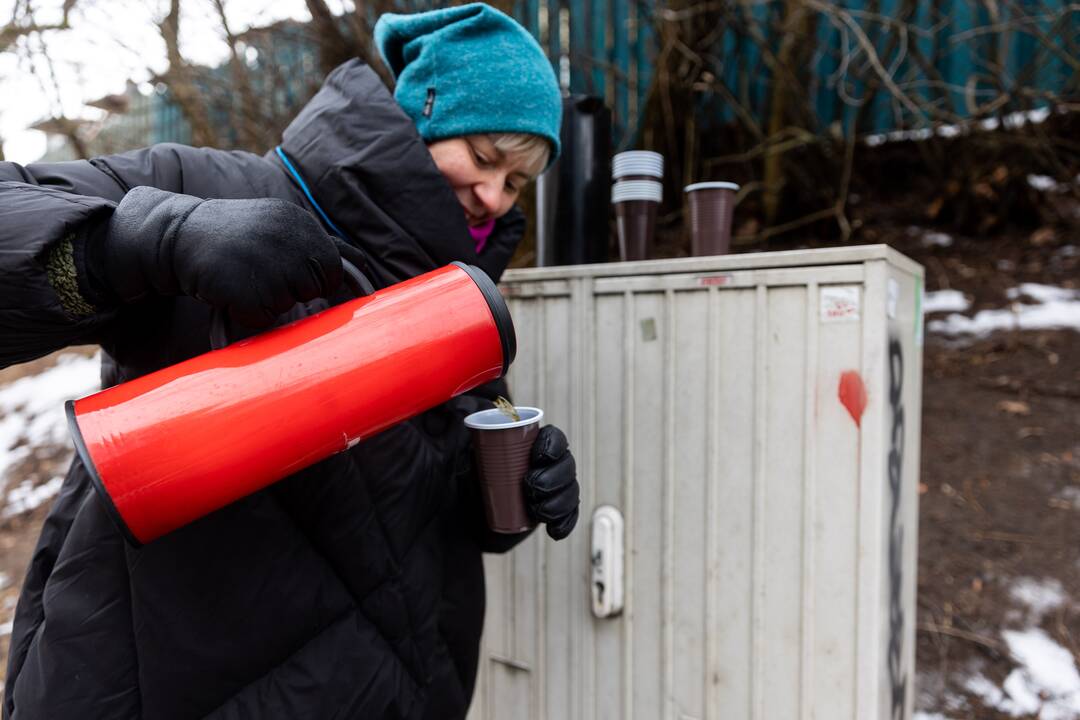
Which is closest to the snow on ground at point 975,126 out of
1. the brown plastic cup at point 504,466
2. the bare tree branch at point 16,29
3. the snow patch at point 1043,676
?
the snow patch at point 1043,676

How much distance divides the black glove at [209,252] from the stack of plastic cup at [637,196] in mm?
1159

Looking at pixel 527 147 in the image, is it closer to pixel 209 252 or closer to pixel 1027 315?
pixel 209 252

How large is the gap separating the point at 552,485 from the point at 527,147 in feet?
2.13

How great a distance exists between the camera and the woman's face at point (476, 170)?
4.08 ft

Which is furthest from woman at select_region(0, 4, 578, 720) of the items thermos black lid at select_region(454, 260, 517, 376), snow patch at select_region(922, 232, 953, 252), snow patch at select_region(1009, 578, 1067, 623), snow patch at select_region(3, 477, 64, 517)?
snow patch at select_region(3, 477, 64, 517)

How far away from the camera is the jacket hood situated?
106cm

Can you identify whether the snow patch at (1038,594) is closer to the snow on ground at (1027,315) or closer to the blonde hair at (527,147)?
the snow on ground at (1027,315)

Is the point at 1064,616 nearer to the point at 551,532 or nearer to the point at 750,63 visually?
the point at 551,532

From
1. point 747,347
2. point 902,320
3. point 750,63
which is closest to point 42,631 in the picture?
point 747,347

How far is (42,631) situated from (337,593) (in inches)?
15.7

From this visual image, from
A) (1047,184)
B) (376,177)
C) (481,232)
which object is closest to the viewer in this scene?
(376,177)

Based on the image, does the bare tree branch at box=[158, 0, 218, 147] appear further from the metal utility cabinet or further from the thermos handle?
the thermos handle

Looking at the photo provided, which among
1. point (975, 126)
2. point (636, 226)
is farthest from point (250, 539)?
point (975, 126)

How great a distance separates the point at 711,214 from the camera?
66.8 inches
